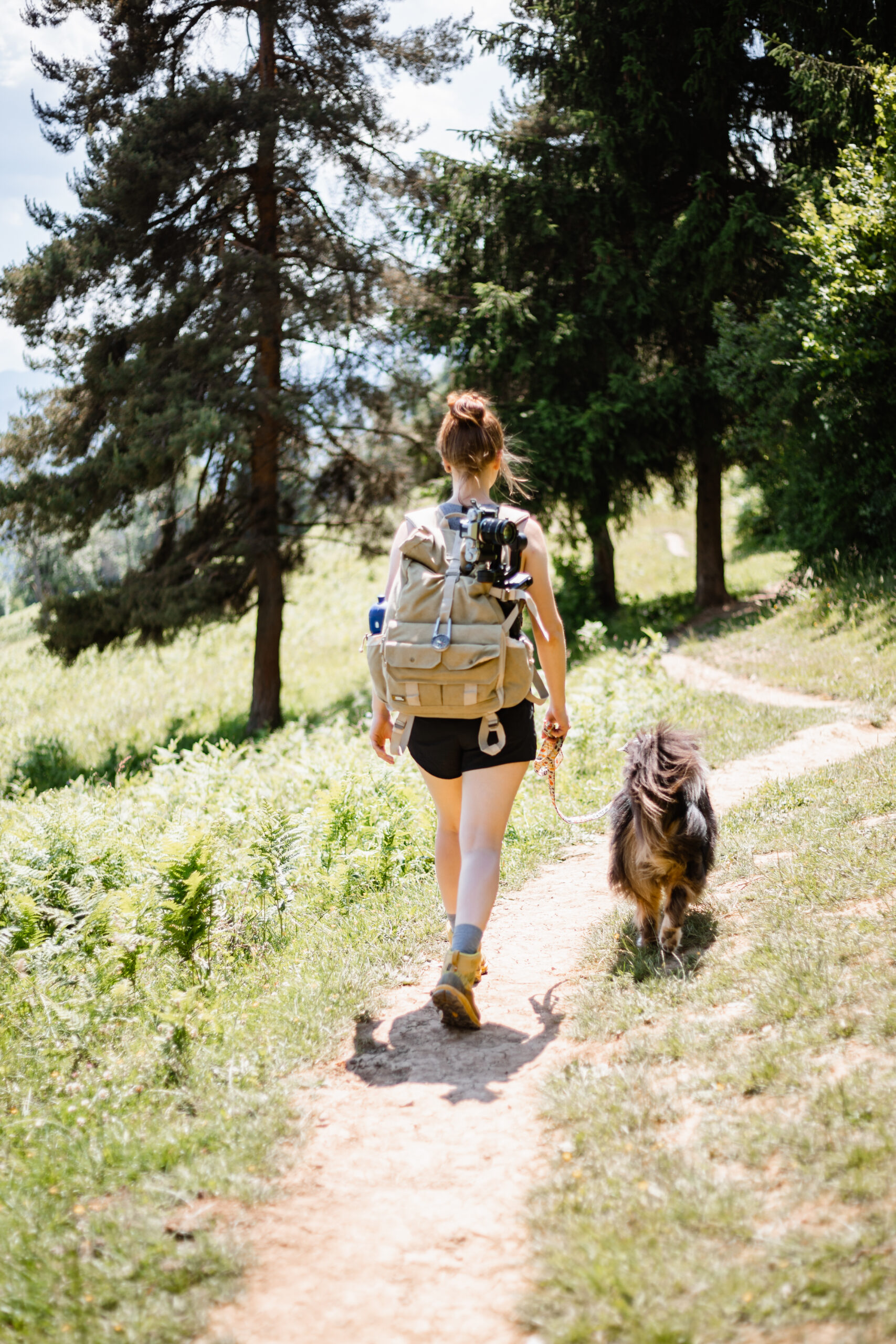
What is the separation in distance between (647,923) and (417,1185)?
1.76m

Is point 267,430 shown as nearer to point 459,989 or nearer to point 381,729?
point 381,729

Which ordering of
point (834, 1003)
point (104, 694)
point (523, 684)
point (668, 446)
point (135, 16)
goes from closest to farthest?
1. point (834, 1003)
2. point (523, 684)
3. point (135, 16)
4. point (668, 446)
5. point (104, 694)

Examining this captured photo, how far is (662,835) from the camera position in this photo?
4.04 meters

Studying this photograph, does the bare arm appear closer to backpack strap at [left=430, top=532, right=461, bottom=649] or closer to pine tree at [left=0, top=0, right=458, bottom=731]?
backpack strap at [left=430, top=532, right=461, bottom=649]

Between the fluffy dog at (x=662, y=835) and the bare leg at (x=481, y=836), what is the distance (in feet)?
2.53

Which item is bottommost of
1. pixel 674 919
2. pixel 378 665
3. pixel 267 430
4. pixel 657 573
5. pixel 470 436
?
pixel 674 919

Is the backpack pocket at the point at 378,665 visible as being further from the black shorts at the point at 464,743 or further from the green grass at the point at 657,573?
the green grass at the point at 657,573

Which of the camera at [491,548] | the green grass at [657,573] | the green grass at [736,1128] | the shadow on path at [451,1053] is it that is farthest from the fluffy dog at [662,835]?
the green grass at [657,573]

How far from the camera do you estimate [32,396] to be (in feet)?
49.9

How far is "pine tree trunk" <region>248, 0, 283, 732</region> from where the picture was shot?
48.0 feet

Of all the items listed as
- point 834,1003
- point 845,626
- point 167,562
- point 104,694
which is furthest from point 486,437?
point 104,694

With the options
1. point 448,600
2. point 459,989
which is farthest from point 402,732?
point 459,989

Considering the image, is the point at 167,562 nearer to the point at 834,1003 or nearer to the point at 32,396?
the point at 32,396

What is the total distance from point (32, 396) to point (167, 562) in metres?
3.37
